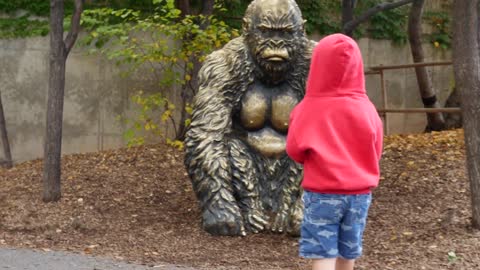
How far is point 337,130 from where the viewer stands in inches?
168

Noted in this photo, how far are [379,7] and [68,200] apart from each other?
16.2ft

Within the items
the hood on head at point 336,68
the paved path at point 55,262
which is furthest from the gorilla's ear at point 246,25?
the hood on head at point 336,68

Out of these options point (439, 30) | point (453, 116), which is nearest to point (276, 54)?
point (453, 116)

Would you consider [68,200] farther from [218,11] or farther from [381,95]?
[381,95]

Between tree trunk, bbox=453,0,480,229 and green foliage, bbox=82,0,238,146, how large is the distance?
369 cm

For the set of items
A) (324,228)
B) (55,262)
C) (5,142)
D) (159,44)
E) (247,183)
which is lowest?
(5,142)

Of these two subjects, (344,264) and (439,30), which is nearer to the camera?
(344,264)

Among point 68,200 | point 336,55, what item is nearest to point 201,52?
point 68,200

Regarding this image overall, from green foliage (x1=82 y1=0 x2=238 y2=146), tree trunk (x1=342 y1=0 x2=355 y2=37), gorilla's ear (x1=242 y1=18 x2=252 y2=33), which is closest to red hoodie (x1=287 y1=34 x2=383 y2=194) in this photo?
gorilla's ear (x1=242 y1=18 x2=252 y2=33)

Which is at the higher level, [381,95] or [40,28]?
[40,28]

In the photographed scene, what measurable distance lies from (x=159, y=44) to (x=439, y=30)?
5497mm

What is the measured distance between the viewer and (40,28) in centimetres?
1220

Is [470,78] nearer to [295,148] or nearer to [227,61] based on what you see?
[227,61]

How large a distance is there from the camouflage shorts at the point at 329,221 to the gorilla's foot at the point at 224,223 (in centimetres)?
277
